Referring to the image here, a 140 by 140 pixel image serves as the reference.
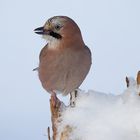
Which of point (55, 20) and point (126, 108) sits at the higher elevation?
point (55, 20)

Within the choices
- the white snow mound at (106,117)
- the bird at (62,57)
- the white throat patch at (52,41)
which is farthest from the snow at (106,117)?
the white throat patch at (52,41)

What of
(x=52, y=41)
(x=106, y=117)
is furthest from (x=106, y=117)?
(x=52, y=41)

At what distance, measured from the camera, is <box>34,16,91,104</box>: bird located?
167 inches

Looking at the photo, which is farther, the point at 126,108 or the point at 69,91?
the point at 69,91

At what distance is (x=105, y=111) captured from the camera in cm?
258

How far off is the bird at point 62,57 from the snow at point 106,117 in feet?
4.56

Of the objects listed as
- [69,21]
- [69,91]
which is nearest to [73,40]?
[69,21]

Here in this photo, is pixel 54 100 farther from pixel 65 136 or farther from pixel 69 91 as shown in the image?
pixel 69 91

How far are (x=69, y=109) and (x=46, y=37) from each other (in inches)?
69.8

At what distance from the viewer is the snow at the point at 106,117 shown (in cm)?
237

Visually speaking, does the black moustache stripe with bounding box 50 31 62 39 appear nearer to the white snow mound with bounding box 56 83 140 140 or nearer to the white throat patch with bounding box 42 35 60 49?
the white throat patch with bounding box 42 35 60 49

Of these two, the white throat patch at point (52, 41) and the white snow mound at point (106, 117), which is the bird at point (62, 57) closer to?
the white throat patch at point (52, 41)

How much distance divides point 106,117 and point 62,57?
1.82 m

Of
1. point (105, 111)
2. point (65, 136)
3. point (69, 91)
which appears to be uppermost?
point (105, 111)
